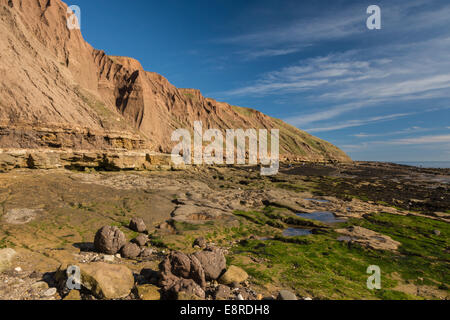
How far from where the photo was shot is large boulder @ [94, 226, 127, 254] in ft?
33.5

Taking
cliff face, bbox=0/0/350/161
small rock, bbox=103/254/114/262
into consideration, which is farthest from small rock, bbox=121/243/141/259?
cliff face, bbox=0/0/350/161

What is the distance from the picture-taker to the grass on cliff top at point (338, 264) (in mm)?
9117

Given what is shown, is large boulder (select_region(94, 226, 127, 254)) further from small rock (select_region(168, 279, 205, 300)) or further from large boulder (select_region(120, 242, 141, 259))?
small rock (select_region(168, 279, 205, 300))

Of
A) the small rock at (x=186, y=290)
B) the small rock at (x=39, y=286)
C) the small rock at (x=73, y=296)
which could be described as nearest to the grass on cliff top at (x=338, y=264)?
the small rock at (x=186, y=290)

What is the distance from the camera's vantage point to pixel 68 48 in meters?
56.1

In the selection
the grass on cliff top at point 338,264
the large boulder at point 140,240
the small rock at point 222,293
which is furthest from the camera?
the large boulder at point 140,240

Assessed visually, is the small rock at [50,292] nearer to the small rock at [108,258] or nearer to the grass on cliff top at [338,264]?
the small rock at [108,258]

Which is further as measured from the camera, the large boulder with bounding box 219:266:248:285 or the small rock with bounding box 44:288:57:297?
the large boulder with bounding box 219:266:248:285

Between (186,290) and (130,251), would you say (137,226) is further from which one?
(186,290)

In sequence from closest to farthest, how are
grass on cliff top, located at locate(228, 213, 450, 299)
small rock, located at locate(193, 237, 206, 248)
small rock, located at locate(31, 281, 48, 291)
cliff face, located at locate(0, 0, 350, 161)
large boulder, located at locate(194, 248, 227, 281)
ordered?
small rock, located at locate(31, 281, 48, 291)
large boulder, located at locate(194, 248, 227, 281)
grass on cliff top, located at locate(228, 213, 450, 299)
small rock, located at locate(193, 237, 206, 248)
cliff face, located at locate(0, 0, 350, 161)

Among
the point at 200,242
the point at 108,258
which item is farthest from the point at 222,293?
the point at 108,258

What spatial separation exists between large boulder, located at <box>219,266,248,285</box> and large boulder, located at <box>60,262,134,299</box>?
129 inches

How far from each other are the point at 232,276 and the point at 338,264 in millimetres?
6162

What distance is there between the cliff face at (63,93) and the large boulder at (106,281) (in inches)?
1267
